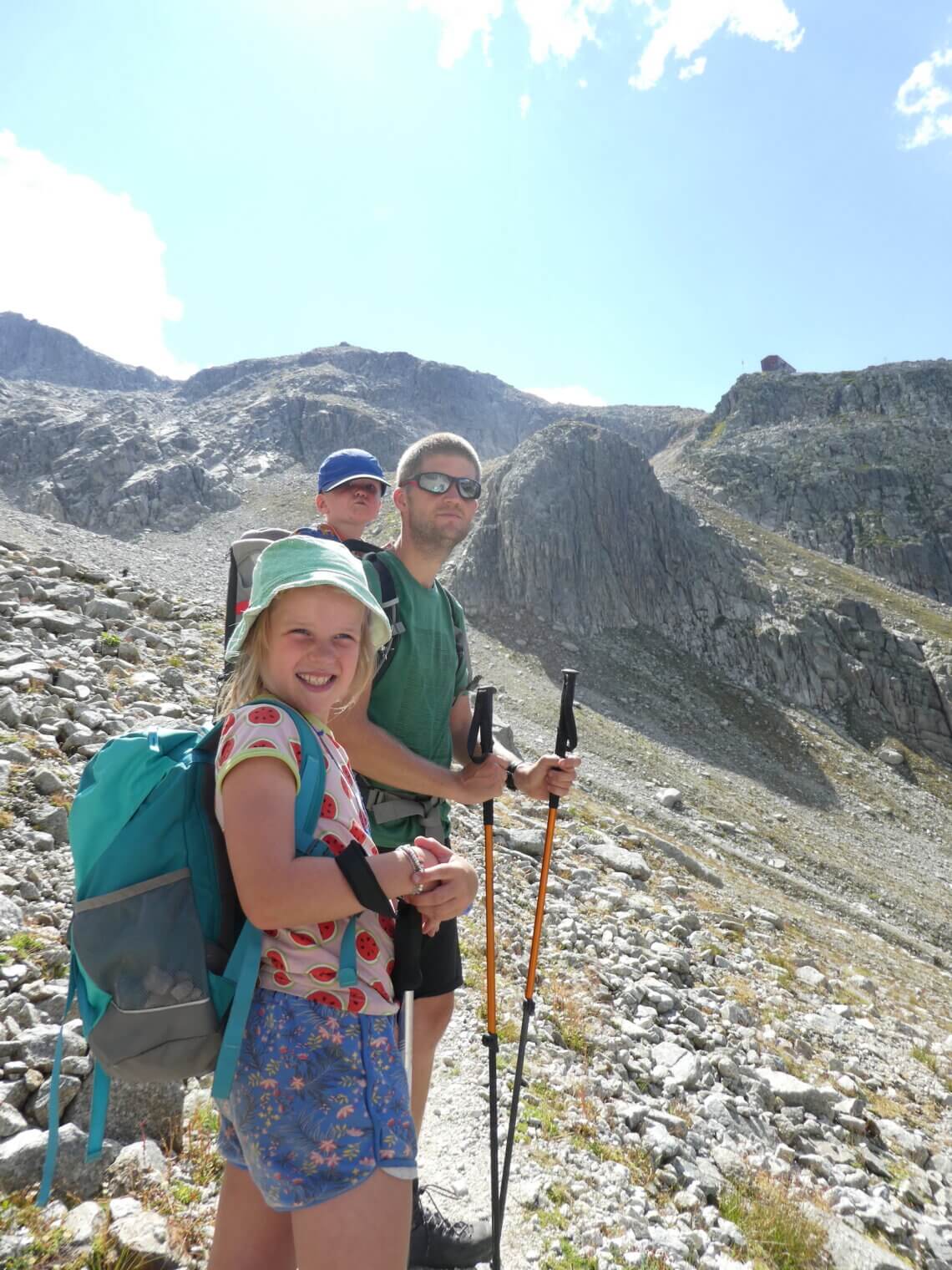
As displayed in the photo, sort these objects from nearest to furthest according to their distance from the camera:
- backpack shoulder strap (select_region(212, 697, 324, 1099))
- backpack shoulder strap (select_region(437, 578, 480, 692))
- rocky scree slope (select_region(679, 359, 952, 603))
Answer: backpack shoulder strap (select_region(212, 697, 324, 1099))
backpack shoulder strap (select_region(437, 578, 480, 692))
rocky scree slope (select_region(679, 359, 952, 603))

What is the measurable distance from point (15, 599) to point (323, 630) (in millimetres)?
12419

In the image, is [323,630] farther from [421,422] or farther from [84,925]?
[421,422]

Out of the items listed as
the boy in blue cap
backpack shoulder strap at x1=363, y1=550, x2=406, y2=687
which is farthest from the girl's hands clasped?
the boy in blue cap

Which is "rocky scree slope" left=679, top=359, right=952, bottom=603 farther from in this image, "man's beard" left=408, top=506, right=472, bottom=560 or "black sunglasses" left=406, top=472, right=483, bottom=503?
"man's beard" left=408, top=506, right=472, bottom=560

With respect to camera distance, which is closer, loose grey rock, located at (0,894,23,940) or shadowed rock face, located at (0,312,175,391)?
loose grey rock, located at (0,894,23,940)

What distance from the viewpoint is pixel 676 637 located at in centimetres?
4509

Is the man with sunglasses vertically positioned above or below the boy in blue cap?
below

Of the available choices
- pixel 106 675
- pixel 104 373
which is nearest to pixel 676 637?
pixel 106 675

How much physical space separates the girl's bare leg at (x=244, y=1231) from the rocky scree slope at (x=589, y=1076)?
1.39m

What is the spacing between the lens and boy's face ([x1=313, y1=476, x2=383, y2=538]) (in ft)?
17.5

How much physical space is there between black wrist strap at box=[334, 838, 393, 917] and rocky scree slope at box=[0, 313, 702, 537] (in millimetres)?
72448

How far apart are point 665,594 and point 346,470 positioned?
4476 centimetres

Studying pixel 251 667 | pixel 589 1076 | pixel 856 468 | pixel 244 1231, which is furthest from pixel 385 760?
pixel 856 468

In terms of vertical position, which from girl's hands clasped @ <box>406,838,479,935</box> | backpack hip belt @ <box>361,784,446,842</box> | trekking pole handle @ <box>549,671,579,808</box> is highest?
trekking pole handle @ <box>549,671,579,808</box>
